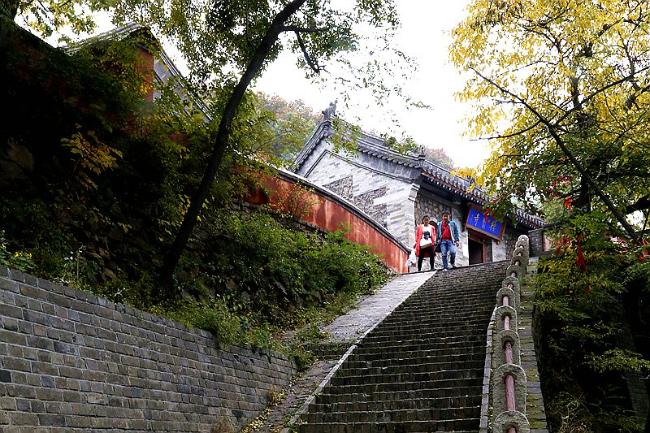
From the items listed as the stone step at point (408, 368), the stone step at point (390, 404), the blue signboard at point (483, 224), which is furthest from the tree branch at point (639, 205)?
the blue signboard at point (483, 224)

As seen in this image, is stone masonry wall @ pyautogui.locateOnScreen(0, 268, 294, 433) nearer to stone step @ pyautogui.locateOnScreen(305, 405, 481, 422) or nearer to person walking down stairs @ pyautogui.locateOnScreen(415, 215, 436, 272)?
stone step @ pyautogui.locateOnScreen(305, 405, 481, 422)

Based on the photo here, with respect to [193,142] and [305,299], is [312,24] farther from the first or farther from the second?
[305,299]

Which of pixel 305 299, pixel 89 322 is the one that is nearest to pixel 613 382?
pixel 305 299

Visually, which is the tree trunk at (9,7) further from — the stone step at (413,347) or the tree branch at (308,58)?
the stone step at (413,347)

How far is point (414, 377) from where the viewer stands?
7.72m

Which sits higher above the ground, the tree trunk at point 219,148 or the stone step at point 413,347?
the tree trunk at point 219,148

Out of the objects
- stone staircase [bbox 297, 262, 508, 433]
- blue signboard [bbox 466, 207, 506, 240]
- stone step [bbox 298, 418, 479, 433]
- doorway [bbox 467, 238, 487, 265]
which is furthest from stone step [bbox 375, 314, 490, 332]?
doorway [bbox 467, 238, 487, 265]

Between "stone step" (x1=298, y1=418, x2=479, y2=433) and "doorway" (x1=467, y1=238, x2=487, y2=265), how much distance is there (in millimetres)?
17491

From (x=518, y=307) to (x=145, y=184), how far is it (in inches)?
238

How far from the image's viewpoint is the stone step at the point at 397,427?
6223 millimetres

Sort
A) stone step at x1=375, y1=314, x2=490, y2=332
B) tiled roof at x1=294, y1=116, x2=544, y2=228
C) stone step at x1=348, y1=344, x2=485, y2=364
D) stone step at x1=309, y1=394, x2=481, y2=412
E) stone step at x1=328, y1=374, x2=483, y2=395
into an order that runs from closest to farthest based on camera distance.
Answer: 1. stone step at x1=309, y1=394, x2=481, y2=412
2. stone step at x1=328, y1=374, x2=483, y2=395
3. stone step at x1=348, y1=344, x2=485, y2=364
4. stone step at x1=375, y1=314, x2=490, y2=332
5. tiled roof at x1=294, y1=116, x2=544, y2=228

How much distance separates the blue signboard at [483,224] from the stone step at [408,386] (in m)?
14.9

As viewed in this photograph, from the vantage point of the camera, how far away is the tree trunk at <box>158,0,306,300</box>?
7.71m

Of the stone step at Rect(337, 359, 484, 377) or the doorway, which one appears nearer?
the stone step at Rect(337, 359, 484, 377)
